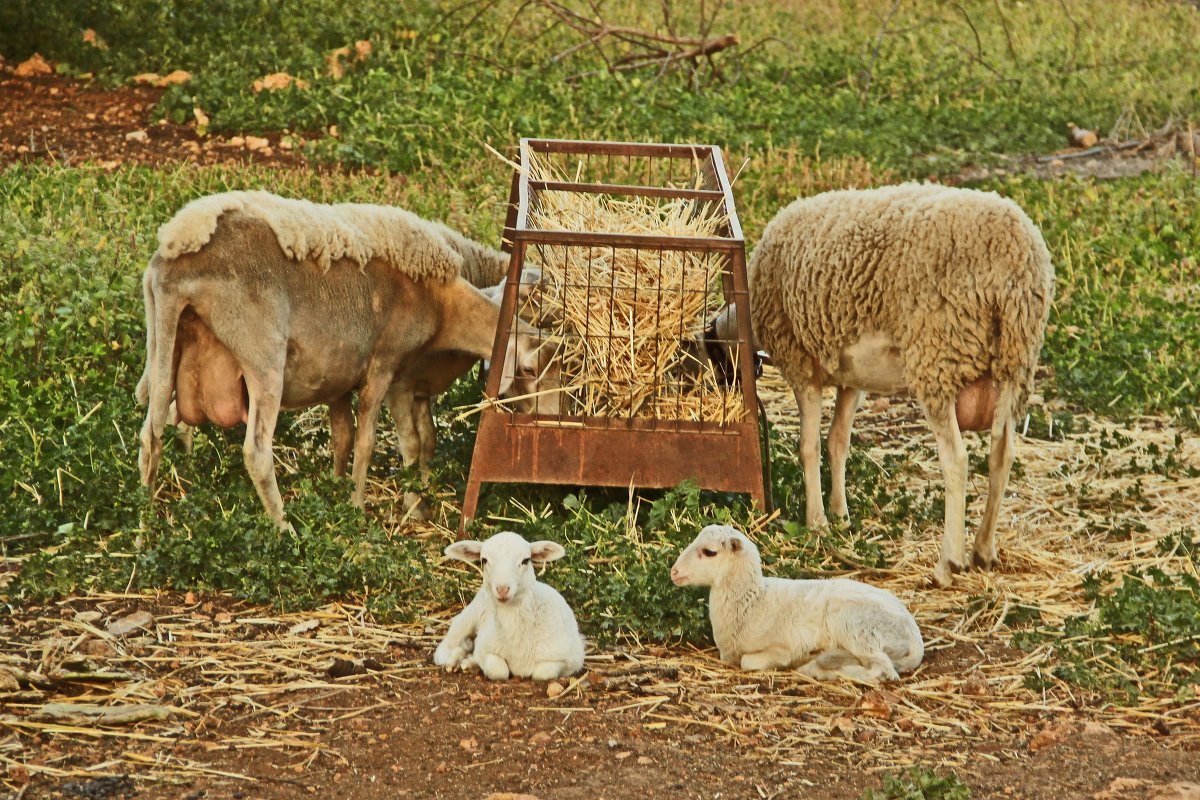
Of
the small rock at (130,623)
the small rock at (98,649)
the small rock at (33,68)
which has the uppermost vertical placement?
the small rock at (33,68)

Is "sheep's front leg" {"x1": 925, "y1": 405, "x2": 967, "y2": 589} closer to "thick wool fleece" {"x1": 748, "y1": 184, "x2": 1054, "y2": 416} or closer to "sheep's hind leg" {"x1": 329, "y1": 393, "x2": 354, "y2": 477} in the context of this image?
"thick wool fleece" {"x1": 748, "y1": 184, "x2": 1054, "y2": 416}

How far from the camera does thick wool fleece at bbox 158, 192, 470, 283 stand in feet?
20.8

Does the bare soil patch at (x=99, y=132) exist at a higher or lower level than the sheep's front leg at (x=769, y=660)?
higher

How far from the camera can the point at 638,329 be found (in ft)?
22.7

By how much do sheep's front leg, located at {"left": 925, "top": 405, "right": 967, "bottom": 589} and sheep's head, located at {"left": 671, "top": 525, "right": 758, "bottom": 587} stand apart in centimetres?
136

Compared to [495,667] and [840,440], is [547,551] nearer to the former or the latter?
[495,667]

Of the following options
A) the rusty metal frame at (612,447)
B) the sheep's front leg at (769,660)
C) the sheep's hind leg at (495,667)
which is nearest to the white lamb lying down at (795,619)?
the sheep's front leg at (769,660)

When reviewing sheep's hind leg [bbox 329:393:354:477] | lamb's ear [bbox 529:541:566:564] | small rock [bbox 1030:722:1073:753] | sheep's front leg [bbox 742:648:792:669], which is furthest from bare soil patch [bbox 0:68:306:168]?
small rock [bbox 1030:722:1073:753]

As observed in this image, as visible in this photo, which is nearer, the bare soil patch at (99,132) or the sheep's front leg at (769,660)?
the sheep's front leg at (769,660)

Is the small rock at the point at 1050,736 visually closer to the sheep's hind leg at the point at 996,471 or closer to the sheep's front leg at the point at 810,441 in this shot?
the sheep's hind leg at the point at 996,471

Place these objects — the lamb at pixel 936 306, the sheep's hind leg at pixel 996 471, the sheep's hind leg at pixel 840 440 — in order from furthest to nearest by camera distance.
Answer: the sheep's hind leg at pixel 840 440, the sheep's hind leg at pixel 996 471, the lamb at pixel 936 306

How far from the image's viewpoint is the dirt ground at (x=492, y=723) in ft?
15.1

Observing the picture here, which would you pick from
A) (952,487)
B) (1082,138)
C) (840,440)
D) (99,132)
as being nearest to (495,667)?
(952,487)

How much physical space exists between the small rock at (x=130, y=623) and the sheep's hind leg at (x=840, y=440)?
321cm
